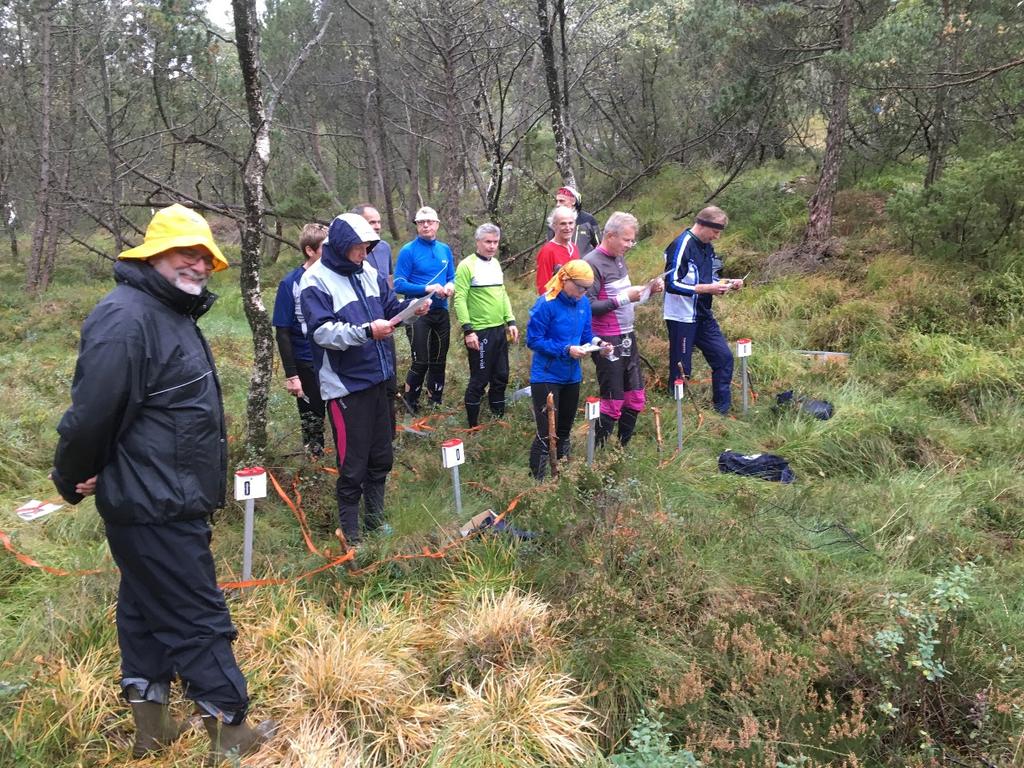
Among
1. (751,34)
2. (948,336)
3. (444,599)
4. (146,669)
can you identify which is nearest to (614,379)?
(444,599)

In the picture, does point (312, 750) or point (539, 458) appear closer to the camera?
point (312, 750)

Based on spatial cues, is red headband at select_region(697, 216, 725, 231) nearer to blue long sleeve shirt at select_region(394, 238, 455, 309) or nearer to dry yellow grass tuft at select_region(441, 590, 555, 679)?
blue long sleeve shirt at select_region(394, 238, 455, 309)

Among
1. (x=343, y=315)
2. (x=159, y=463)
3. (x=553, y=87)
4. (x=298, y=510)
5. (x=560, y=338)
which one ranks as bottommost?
(x=298, y=510)

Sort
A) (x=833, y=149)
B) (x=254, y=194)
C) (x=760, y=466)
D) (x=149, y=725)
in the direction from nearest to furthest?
(x=149, y=725), (x=254, y=194), (x=760, y=466), (x=833, y=149)

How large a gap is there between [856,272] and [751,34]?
411cm

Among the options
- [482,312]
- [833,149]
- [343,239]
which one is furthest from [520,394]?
[833,149]

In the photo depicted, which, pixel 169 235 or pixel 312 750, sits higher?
pixel 169 235

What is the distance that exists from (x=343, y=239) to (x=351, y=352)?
2.03ft

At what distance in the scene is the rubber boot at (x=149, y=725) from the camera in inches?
99.3

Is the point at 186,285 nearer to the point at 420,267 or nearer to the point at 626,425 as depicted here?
the point at 626,425

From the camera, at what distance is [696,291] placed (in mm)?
5574

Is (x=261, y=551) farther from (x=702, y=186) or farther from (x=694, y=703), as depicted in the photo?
(x=702, y=186)

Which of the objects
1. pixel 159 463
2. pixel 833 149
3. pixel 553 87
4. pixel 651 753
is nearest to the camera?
pixel 159 463

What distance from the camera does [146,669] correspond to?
98.9 inches
